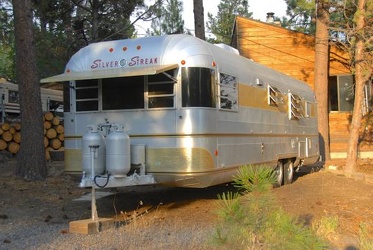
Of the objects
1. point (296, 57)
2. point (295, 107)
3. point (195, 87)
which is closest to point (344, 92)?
point (296, 57)

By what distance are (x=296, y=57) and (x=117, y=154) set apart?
13.8 metres

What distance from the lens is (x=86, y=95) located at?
8.20 m

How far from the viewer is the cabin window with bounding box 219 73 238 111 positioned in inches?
319

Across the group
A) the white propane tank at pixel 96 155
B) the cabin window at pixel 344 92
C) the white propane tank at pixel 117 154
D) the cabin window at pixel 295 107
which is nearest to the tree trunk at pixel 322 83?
the cabin window at pixel 344 92

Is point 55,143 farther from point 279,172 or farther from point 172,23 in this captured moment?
point 172,23

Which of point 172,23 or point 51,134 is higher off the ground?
point 172,23

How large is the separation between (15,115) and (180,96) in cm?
1199

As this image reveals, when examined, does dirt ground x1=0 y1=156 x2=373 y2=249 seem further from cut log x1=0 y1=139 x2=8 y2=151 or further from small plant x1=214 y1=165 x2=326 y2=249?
cut log x1=0 y1=139 x2=8 y2=151

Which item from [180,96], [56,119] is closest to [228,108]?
[180,96]

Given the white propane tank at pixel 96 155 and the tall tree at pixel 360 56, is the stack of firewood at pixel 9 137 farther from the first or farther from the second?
the tall tree at pixel 360 56

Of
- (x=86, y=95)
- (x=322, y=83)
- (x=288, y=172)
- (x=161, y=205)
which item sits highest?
(x=322, y=83)

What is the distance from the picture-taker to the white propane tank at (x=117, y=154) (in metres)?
6.95

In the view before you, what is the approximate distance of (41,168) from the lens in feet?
36.3

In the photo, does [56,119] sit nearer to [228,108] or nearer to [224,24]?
[228,108]
